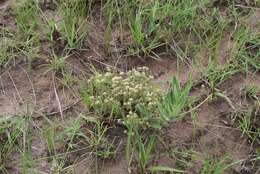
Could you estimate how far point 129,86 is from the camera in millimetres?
2201

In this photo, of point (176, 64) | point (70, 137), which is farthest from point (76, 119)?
point (176, 64)

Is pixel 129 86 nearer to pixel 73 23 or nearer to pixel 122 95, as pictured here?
pixel 122 95

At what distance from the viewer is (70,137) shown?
2.18m

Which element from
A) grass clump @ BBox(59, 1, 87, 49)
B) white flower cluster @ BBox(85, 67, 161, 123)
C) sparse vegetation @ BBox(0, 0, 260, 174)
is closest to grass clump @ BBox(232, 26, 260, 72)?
sparse vegetation @ BBox(0, 0, 260, 174)

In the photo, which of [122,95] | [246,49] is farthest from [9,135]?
[246,49]

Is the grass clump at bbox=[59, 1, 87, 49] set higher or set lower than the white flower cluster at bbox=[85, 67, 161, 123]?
higher

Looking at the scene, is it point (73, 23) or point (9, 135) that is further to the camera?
point (73, 23)

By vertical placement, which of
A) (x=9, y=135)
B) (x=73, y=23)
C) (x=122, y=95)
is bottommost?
(x=9, y=135)

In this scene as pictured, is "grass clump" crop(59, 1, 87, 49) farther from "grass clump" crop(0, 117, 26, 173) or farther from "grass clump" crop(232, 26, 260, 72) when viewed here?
"grass clump" crop(232, 26, 260, 72)

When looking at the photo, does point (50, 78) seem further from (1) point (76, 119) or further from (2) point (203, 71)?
(2) point (203, 71)

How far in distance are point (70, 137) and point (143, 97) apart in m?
0.42

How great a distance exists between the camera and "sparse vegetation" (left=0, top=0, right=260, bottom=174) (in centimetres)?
212

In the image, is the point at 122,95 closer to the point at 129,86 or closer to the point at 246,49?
the point at 129,86

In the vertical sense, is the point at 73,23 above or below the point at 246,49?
above
